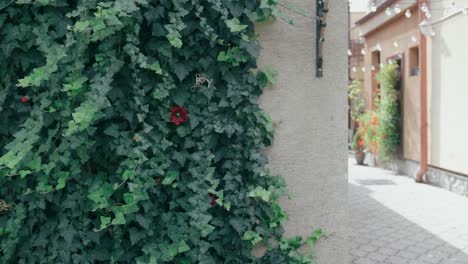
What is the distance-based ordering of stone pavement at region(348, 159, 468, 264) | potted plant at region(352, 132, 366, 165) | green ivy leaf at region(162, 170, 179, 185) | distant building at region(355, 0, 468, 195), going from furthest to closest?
potted plant at region(352, 132, 366, 165), distant building at region(355, 0, 468, 195), stone pavement at region(348, 159, 468, 264), green ivy leaf at region(162, 170, 179, 185)

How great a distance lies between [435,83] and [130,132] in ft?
26.1

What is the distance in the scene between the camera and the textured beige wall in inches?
124

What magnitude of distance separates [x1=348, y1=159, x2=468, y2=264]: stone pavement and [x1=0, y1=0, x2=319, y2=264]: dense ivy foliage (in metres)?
2.21

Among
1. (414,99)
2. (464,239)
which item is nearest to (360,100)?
(414,99)

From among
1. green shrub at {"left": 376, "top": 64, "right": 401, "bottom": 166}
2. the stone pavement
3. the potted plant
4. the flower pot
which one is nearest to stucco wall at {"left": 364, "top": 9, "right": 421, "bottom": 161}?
green shrub at {"left": 376, "top": 64, "right": 401, "bottom": 166}

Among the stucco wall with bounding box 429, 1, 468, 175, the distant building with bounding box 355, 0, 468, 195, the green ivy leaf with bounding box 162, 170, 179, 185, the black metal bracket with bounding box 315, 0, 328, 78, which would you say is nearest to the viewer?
the green ivy leaf with bounding box 162, 170, 179, 185

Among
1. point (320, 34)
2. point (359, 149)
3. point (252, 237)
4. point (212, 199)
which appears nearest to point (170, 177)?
point (212, 199)

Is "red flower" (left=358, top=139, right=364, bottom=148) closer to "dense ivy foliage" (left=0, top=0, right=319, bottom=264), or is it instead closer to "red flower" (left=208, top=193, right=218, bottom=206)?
"dense ivy foliage" (left=0, top=0, right=319, bottom=264)

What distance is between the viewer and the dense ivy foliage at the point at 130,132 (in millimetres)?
2709

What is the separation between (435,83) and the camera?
30.3 feet

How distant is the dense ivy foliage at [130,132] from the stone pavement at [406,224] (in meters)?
2.21

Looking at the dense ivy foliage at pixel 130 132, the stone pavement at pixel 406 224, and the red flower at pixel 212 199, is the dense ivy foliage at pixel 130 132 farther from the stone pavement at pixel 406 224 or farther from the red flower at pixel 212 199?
the stone pavement at pixel 406 224

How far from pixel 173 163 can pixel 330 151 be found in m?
1.09

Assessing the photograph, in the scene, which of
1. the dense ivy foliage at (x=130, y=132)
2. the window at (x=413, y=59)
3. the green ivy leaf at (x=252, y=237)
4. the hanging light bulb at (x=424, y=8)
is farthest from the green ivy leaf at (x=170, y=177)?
the window at (x=413, y=59)
